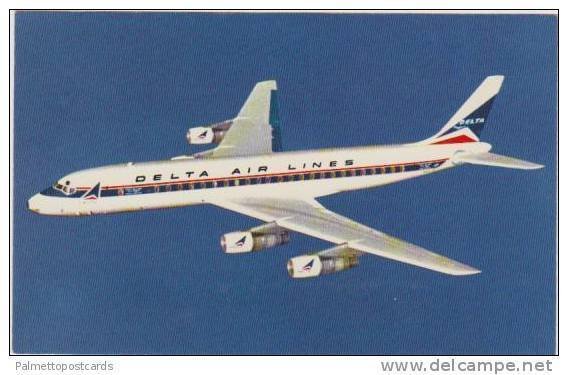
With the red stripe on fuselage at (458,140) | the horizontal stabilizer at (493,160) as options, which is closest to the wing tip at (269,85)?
the red stripe on fuselage at (458,140)

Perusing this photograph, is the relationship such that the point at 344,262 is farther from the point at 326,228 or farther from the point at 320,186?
the point at 320,186

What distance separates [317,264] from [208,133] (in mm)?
8810

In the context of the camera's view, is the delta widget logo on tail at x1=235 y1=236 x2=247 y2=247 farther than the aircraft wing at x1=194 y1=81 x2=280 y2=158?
No

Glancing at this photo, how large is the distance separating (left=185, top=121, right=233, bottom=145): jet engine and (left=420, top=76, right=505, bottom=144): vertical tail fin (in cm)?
819

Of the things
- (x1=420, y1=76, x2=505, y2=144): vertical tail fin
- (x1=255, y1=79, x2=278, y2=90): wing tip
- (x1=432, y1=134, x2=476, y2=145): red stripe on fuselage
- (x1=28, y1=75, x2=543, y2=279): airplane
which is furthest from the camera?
(x1=255, y1=79, x2=278, y2=90): wing tip

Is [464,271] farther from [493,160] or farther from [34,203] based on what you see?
[34,203]

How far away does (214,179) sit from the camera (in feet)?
145

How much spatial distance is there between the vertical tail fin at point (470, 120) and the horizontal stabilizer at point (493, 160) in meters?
0.76

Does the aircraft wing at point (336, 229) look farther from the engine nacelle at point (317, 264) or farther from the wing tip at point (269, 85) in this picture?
the wing tip at point (269, 85)

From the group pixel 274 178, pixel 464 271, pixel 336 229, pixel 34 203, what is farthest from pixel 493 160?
pixel 34 203

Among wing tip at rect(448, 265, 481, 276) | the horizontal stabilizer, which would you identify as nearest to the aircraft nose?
wing tip at rect(448, 265, 481, 276)

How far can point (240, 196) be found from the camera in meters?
44.5

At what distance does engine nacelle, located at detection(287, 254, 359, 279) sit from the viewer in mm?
40875

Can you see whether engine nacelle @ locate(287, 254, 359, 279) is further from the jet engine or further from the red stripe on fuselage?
the jet engine
